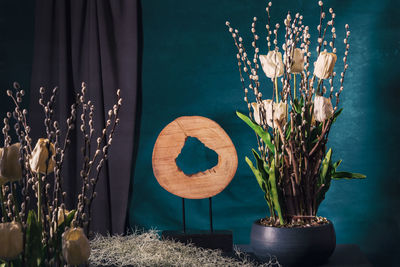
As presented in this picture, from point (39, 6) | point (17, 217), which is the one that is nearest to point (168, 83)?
point (39, 6)

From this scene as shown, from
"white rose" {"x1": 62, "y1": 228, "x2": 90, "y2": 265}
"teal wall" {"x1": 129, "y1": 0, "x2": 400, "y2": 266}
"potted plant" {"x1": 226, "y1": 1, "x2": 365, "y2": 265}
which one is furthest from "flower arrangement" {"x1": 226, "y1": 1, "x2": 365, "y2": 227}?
"white rose" {"x1": 62, "y1": 228, "x2": 90, "y2": 265}

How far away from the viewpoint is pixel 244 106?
2127 millimetres

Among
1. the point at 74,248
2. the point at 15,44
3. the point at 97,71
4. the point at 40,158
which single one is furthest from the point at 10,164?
the point at 15,44

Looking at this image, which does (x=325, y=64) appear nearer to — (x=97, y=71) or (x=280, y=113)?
(x=280, y=113)

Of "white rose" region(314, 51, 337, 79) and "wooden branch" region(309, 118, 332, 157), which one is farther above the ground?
"white rose" region(314, 51, 337, 79)

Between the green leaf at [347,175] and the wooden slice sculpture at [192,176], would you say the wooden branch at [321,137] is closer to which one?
the green leaf at [347,175]

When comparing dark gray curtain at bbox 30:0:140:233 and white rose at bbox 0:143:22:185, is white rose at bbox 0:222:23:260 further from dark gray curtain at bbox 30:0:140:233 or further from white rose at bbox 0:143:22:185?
dark gray curtain at bbox 30:0:140:233

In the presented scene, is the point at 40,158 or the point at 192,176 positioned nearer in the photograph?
the point at 40,158

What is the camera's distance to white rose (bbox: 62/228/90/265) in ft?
2.10

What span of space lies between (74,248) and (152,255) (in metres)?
0.90

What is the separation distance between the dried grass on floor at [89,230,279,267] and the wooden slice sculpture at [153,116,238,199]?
25cm

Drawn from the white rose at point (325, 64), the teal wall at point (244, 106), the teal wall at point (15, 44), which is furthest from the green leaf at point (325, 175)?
the teal wall at point (15, 44)

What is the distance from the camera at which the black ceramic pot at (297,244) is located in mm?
1461

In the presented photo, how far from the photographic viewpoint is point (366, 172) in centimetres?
208
